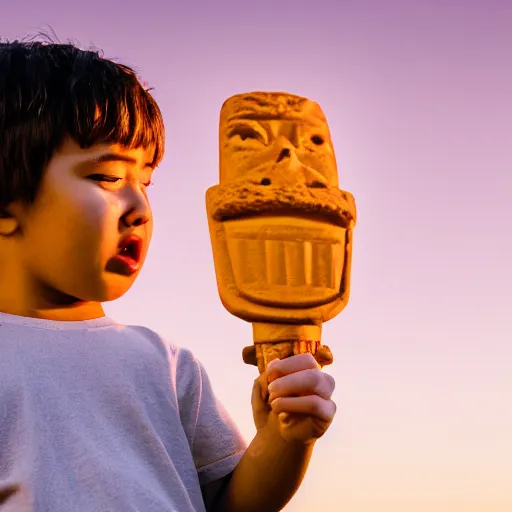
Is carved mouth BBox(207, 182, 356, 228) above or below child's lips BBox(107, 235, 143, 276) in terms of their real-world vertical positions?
above

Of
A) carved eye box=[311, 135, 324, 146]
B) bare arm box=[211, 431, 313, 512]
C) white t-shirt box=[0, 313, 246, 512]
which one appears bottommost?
bare arm box=[211, 431, 313, 512]

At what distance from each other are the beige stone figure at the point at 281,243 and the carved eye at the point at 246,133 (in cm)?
1

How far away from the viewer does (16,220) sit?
73.7 inches

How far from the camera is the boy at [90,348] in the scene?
5.56 feet

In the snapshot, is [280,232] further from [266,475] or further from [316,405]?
[266,475]

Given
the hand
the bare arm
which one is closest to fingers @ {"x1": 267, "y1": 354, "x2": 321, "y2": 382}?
the hand

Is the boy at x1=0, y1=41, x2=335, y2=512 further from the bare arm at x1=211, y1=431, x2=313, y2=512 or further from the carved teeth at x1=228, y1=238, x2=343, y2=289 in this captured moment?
the carved teeth at x1=228, y1=238, x2=343, y2=289

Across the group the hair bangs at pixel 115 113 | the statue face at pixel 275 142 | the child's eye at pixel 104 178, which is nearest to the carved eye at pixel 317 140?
the statue face at pixel 275 142

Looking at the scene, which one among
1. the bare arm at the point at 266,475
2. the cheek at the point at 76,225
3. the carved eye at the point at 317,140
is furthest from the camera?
the carved eye at the point at 317,140

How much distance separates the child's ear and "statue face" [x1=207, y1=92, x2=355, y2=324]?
491 mm

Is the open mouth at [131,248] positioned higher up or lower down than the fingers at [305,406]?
higher up

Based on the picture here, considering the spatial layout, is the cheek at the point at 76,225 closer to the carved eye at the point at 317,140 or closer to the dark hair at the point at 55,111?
the dark hair at the point at 55,111

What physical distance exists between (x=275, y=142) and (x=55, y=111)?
57cm

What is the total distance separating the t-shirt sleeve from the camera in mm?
2053
